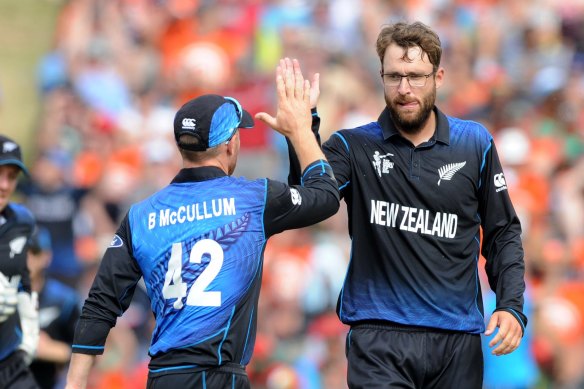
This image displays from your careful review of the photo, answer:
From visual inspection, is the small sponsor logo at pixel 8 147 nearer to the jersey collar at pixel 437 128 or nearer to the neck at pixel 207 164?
the neck at pixel 207 164

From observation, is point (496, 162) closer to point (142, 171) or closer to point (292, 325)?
point (292, 325)

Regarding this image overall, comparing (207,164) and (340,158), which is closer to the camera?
(207,164)

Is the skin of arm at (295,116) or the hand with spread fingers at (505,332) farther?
the skin of arm at (295,116)

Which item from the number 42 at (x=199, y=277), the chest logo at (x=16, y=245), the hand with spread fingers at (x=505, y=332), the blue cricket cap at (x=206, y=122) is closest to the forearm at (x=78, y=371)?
the number 42 at (x=199, y=277)

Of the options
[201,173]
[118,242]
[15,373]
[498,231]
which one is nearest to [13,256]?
[15,373]

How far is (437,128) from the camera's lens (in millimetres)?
5789

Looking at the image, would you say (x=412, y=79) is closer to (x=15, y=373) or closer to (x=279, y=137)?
(x=15, y=373)

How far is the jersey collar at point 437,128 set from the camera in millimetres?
5750

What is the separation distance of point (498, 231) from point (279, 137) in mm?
7566

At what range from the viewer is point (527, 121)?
12.0 m

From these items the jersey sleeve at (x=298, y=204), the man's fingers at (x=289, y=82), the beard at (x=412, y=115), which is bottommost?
the jersey sleeve at (x=298, y=204)

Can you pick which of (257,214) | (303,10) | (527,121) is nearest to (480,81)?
(527,121)

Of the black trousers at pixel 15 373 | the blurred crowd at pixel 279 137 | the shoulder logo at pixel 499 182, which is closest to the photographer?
the shoulder logo at pixel 499 182

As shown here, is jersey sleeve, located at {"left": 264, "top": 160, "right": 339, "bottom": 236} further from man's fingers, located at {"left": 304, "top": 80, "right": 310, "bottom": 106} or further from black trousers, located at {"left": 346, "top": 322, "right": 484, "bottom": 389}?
black trousers, located at {"left": 346, "top": 322, "right": 484, "bottom": 389}
